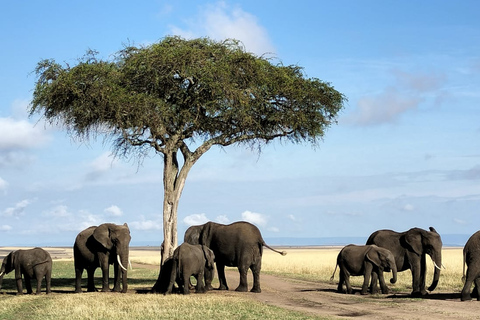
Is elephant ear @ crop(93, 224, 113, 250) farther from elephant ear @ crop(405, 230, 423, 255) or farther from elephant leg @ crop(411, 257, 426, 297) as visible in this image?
elephant ear @ crop(405, 230, 423, 255)

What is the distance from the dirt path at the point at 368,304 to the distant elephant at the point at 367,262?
2.62 ft

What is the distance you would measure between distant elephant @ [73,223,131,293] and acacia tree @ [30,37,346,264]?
6564 millimetres

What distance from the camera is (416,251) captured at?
29344mm

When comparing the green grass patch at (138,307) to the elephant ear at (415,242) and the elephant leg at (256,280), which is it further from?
the elephant ear at (415,242)

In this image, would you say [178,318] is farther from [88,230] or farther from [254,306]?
[88,230]

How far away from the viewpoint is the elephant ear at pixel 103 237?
27.6m

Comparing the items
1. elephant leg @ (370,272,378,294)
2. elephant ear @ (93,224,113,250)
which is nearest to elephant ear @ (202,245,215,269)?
elephant ear @ (93,224,113,250)

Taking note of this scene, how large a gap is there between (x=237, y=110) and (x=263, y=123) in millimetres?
2931

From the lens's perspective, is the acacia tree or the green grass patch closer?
the green grass patch

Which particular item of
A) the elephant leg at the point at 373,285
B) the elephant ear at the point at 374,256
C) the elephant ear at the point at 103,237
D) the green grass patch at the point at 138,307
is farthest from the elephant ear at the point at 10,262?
the elephant leg at the point at 373,285

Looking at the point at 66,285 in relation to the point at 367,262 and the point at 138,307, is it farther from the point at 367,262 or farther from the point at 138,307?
the point at 367,262

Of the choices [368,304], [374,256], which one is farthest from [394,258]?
[368,304]

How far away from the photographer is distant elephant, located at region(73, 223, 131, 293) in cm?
2752

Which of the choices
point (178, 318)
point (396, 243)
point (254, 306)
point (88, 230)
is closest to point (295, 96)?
point (396, 243)
